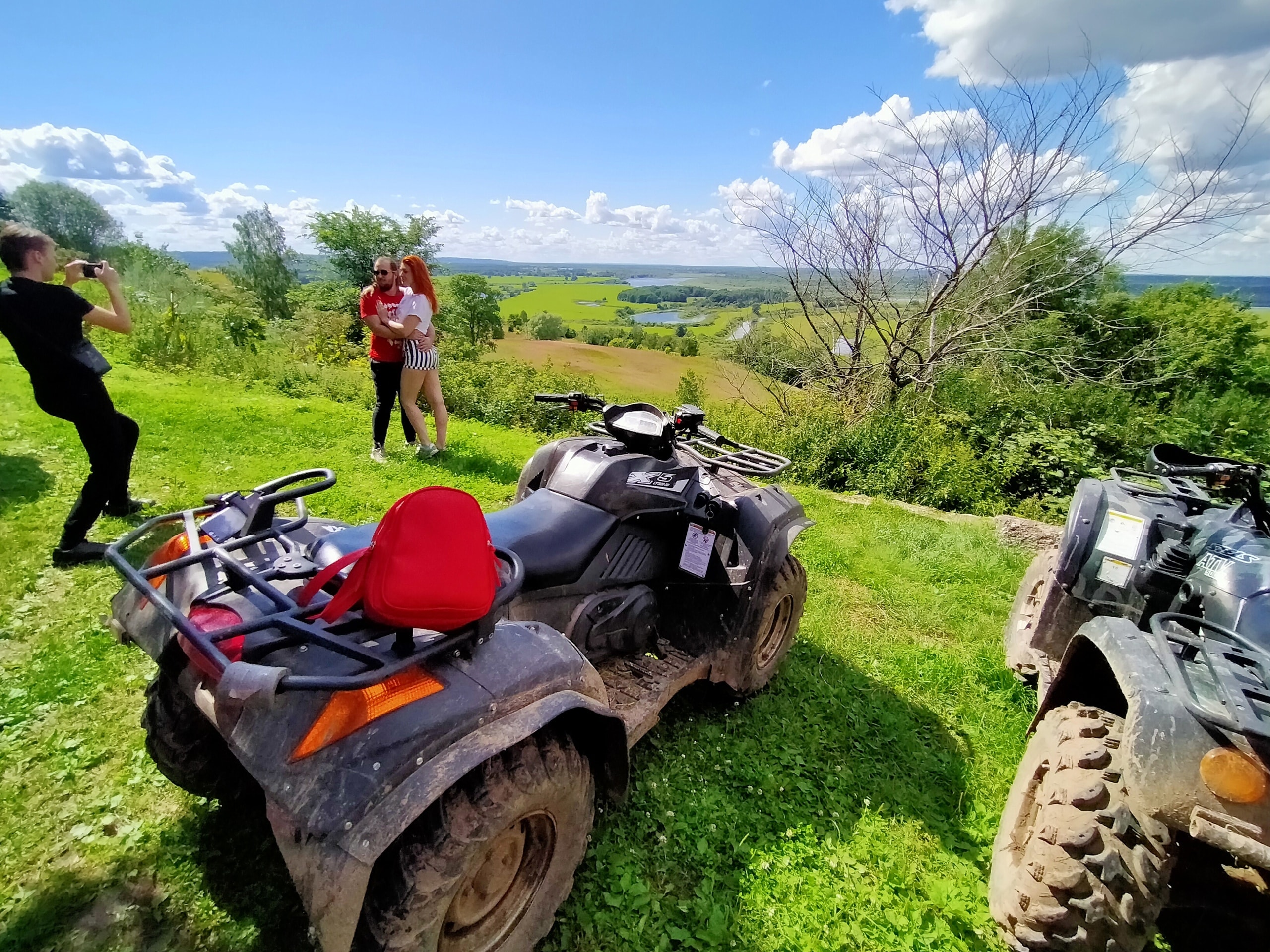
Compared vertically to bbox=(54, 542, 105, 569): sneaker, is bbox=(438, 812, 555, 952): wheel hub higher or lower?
higher

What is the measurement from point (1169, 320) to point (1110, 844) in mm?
16721

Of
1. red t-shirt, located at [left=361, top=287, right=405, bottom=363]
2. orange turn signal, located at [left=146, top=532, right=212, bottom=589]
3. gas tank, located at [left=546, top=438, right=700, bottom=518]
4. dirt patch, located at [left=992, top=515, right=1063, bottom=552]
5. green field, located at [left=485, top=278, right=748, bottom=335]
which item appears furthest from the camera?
green field, located at [left=485, top=278, right=748, bottom=335]

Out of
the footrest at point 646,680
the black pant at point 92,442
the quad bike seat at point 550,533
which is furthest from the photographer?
the black pant at point 92,442

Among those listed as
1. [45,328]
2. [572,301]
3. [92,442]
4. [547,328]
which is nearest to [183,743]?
[92,442]

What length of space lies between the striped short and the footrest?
415cm

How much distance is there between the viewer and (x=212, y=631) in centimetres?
162

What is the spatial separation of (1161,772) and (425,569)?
76.5 inches

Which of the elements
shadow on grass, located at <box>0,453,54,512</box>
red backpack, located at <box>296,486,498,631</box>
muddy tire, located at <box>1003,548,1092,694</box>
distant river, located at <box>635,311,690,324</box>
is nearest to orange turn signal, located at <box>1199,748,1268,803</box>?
muddy tire, located at <box>1003,548,1092,694</box>

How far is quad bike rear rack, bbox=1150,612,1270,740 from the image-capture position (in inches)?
62.5

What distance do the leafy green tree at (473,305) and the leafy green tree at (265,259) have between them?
13.5 metres

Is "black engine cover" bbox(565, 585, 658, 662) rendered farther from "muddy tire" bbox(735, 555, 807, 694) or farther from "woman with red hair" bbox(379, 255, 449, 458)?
"woman with red hair" bbox(379, 255, 449, 458)

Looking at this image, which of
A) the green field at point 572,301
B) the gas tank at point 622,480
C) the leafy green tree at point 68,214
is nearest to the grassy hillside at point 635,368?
the green field at point 572,301

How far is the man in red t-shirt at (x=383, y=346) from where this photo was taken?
5980mm

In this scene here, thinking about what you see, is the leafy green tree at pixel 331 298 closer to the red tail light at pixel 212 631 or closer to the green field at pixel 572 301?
the green field at pixel 572 301
